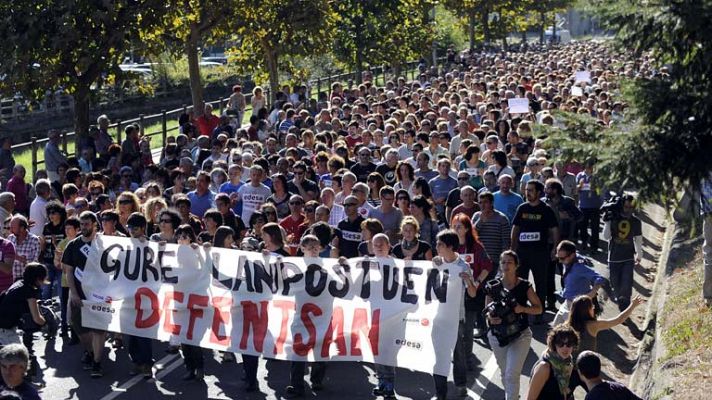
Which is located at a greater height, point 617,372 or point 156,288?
point 156,288

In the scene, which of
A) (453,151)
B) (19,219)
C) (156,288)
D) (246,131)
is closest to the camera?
(156,288)

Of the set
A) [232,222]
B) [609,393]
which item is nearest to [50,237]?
[232,222]

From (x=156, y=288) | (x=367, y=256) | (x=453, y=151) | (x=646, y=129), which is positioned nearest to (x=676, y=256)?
(x=453, y=151)

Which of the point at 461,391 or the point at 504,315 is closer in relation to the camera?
the point at 504,315

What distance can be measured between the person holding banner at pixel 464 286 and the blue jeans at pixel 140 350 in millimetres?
2894

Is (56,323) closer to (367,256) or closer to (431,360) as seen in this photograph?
(367,256)

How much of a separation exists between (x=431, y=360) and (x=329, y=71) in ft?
121

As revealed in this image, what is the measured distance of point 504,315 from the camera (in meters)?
10.2

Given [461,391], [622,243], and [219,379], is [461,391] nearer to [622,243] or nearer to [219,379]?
[219,379]

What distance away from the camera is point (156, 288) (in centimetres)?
1207

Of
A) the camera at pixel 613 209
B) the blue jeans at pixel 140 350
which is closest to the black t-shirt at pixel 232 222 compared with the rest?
the blue jeans at pixel 140 350

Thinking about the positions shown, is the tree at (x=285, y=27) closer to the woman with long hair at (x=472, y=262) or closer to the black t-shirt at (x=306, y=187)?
the black t-shirt at (x=306, y=187)

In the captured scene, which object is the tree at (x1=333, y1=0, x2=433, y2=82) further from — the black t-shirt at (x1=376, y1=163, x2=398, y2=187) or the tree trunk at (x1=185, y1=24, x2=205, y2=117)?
the black t-shirt at (x1=376, y1=163, x2=398, y2=187)

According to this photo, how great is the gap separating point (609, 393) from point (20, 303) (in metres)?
5.68
